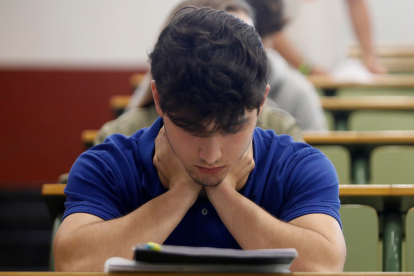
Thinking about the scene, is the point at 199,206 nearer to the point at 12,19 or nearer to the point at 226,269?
the point at 226,269

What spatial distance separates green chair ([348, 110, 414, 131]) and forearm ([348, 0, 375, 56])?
854 mm

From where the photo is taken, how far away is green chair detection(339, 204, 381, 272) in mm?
962

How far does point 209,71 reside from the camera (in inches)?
26.3

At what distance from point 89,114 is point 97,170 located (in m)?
1.83

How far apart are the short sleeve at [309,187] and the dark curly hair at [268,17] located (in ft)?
2.87

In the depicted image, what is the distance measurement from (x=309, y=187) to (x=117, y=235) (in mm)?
346

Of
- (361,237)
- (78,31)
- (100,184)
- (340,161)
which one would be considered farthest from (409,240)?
(78,31)

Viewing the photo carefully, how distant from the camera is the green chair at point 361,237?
0.96 meters

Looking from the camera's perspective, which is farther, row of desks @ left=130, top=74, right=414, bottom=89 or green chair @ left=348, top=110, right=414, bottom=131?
row of desks @ left=130, top=74, right=414, bottom=89

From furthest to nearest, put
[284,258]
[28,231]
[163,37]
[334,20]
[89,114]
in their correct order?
[334,20], [89,114], [28,231], [163,37], [284,258]

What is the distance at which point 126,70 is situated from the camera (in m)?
2.67

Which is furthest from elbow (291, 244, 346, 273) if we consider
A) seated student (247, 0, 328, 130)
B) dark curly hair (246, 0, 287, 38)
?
dark curly hair (246, 0, 287, 38)

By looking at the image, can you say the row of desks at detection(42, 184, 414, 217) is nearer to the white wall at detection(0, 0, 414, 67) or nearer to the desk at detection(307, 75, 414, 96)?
the desk at detection(307, 75, 414, 96)

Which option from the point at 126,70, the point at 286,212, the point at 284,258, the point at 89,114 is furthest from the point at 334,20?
the point at 284,258
